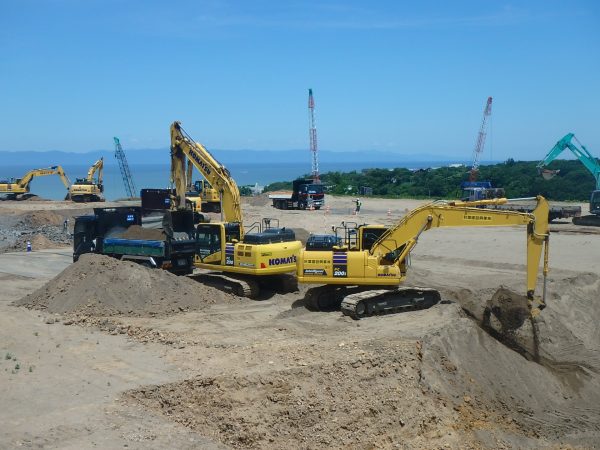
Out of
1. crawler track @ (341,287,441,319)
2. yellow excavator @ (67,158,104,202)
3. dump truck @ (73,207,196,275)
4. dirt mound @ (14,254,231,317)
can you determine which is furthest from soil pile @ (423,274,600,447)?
yellow excavator @ (67,158,104,202)

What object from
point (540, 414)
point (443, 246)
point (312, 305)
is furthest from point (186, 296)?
point (443, 246)

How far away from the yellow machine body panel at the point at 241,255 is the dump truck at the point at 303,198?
3185 cm

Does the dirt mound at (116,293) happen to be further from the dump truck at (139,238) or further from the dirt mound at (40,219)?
the dirt mound at (40,219)

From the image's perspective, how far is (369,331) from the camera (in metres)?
15.8

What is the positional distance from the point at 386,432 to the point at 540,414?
3807 millimetres

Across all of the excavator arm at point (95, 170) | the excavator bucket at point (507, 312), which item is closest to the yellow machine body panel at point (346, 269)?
the excavator bucket at point (507, 312)

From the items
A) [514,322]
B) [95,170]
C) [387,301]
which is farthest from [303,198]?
[514,322]

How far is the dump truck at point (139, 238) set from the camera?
20.9m

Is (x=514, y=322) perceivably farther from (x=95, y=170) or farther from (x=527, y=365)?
(x=95, y=170)

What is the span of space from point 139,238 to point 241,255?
4463 millimetres

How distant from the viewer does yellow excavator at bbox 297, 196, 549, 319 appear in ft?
55.7

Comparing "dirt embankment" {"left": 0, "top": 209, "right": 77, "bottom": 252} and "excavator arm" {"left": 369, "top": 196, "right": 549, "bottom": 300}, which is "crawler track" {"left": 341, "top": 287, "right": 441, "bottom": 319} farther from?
"dirt embankment" {"left": 0, "top": 209, "right": 77, "bottom": 252}

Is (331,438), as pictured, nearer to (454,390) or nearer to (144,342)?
(454,390)

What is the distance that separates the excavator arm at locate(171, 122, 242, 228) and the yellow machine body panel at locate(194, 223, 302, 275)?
241 cm
